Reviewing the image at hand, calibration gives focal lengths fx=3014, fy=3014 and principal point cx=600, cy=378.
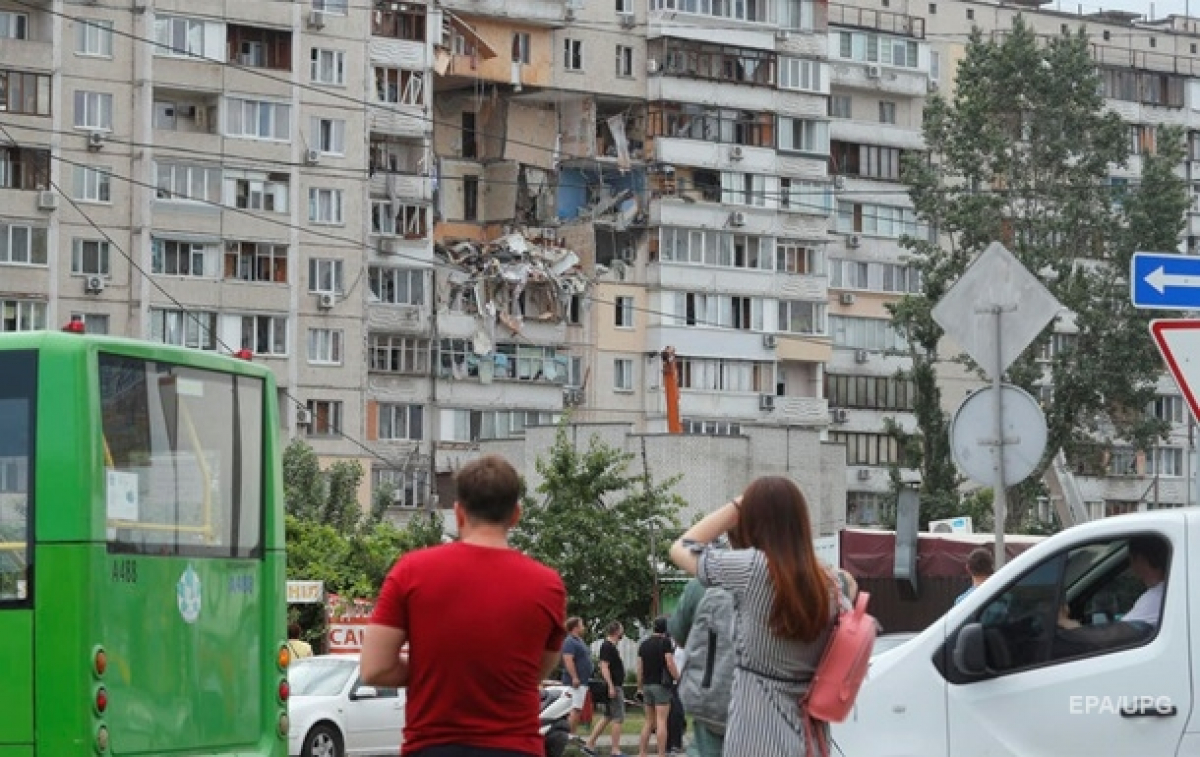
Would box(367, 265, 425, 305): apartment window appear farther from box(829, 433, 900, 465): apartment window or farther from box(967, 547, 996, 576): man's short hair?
box(967, 547, 996, 576): man's short hair

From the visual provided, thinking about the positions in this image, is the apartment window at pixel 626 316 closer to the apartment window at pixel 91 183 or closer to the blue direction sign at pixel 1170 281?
the apartment window at pixel 91 183

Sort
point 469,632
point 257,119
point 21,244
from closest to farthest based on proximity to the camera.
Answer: point 469,632 → point 21,244 → point 257,119

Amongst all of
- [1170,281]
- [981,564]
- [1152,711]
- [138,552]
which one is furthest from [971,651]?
[138,552]

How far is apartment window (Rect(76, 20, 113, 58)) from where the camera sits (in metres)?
87.2

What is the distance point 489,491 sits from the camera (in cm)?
914

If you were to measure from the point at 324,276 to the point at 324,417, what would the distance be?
433cm

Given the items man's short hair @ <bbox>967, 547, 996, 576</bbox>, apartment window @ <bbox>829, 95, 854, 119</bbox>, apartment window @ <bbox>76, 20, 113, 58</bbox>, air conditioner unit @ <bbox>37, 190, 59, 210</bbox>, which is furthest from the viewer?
apartment window @ <bbox>829, 95, 854, 119</bbox>

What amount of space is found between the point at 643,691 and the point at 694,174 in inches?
2759

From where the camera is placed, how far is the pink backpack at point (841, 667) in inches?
391

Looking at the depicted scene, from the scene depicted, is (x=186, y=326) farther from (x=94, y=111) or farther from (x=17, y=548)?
(x=17, y=548)

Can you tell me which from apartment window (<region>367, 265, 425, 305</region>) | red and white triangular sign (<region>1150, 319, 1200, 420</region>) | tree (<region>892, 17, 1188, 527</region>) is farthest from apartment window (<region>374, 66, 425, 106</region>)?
red and white triangular sign (<region>1150, 319, 1200, 420</region>)

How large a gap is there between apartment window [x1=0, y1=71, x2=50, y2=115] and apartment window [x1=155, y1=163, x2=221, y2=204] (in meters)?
4.14

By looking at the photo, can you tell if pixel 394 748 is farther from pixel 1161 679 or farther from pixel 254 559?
pixel 1161 679

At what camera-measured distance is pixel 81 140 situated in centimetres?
8706
